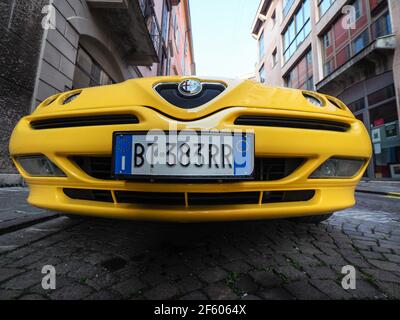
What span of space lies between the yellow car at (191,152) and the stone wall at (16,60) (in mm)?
2821

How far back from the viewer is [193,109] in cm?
106

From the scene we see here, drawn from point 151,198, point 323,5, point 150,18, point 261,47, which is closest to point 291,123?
point 151,198

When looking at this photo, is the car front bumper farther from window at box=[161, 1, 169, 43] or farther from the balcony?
window at box=[161, 1, 169, 43]

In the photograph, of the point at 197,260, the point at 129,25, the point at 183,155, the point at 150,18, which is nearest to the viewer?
the point at 183,155

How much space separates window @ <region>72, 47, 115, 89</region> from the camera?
5164mm

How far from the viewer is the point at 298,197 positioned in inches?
43.6

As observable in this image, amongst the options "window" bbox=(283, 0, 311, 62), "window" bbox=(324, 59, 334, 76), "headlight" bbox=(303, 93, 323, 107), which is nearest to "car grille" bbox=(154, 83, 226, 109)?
"headlight" bbox=(303, 93, 323, 107)

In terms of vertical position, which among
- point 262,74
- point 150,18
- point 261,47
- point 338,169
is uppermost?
point 261,47

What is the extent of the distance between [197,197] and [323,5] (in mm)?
13821

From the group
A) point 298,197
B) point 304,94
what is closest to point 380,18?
point 304,94

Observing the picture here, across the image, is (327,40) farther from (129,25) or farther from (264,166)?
(264,166)

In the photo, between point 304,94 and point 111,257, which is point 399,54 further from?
point 111,257

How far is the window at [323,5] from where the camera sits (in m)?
10.4

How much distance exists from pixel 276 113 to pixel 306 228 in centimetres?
114
